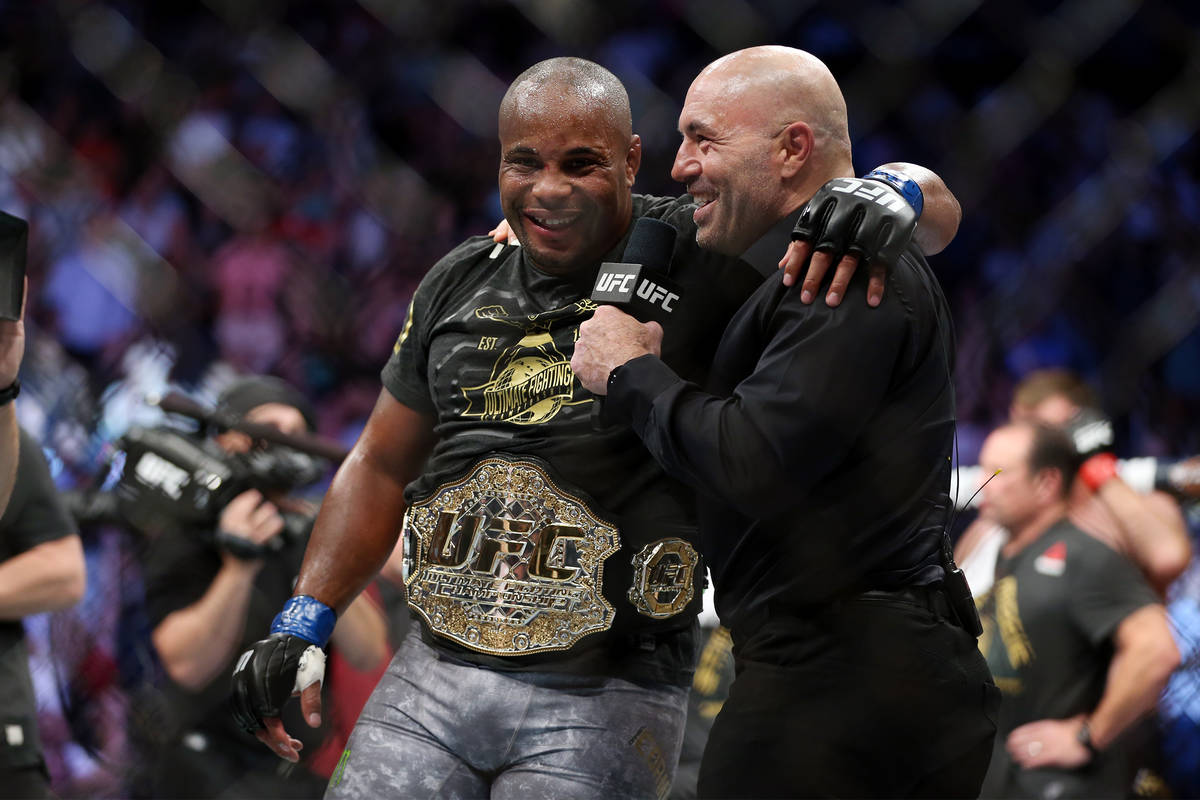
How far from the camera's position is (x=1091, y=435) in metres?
3.18

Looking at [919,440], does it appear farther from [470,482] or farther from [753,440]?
[470,482]

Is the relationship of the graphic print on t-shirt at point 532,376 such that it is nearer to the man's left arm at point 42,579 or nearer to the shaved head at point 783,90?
the shaved head at point 783,90

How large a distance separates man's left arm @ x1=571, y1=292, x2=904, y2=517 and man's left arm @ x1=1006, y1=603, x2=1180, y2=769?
173 cm

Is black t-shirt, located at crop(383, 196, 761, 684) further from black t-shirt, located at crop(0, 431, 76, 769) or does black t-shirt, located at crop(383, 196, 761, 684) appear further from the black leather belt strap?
black t-shirt, located at crop(0, 431, 76, 769)

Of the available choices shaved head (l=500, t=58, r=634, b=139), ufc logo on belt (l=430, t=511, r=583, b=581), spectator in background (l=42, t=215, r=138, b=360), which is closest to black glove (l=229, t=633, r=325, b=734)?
ufc logo on belt (l=430, t=511, r=583, b=581)

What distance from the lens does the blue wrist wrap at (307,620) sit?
180cm

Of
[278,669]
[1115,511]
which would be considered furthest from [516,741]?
[1115,511]

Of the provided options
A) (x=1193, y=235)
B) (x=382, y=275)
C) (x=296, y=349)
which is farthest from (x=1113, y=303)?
(x=296, y=349)

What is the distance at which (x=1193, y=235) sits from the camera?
3.53m

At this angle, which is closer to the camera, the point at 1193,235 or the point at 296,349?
the point at 1193,235

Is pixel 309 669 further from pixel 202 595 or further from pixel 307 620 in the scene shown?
pixel 202 595

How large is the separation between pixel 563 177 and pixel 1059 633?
1.82m

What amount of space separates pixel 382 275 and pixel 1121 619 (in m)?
2.46

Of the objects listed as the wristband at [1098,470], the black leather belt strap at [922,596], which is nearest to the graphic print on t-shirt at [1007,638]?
the wristband at [1098,470]
